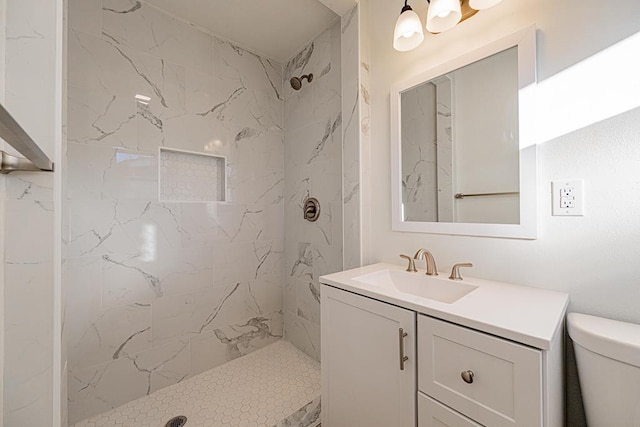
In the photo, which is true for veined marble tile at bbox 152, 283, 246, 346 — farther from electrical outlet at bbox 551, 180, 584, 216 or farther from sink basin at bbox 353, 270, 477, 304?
electrical outlet at bbox 551, 180, 584, 216

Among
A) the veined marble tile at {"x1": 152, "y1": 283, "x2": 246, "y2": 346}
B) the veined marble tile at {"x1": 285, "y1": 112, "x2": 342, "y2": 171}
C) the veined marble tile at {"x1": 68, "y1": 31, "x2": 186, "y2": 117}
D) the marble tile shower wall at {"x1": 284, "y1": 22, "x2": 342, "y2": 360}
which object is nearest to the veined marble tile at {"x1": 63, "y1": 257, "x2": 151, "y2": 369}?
the veined marble tile at {"x1": 152, "y1": 283, "x2": 246, "y2": 346}

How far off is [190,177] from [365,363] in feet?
5.29

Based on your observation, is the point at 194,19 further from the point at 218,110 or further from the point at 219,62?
the point at 218,110

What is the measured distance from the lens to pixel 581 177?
872mm

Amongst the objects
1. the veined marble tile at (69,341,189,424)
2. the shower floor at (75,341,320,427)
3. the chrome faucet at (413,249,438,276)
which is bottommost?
the shower floor at (75,341,320,427)

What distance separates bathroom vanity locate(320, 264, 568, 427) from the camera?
631mm

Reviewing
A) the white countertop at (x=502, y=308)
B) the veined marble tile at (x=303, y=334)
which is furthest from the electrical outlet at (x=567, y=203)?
the veined marble tile at (x=303, y=334)

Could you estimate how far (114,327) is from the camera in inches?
58.8

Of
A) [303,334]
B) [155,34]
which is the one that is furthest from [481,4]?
[303,334]

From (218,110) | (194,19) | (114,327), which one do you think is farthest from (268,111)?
(114,327)

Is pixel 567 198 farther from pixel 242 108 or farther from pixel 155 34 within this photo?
pixel 155 34

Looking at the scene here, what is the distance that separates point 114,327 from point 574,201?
7.54 feet

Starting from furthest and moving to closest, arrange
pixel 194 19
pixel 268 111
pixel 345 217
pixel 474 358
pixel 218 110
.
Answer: pixel 268 111 → pixel 218 110 → pixel 194 19 → pixel 345 217 → pixel 474 358

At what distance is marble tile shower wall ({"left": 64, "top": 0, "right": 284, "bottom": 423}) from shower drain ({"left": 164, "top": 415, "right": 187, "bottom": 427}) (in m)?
0.32
